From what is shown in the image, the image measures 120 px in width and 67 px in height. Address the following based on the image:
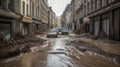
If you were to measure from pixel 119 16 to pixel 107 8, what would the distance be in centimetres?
351

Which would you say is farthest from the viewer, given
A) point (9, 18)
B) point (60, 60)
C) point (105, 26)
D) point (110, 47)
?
point (105, 26)

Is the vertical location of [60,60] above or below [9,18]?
below

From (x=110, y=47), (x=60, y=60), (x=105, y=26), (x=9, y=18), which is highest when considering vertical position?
(x=9, y=18)

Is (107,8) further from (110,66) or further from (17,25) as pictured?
(110,66)

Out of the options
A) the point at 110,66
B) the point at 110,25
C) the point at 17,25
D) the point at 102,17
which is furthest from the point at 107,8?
the point at 110,66

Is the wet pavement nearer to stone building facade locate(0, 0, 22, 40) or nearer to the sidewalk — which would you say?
the sidewalk

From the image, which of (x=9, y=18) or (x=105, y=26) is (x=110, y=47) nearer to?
(x=105, y=26)

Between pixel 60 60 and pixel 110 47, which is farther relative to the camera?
pixel 110 47

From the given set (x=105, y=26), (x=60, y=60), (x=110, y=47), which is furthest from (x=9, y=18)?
(x=105, y=26)

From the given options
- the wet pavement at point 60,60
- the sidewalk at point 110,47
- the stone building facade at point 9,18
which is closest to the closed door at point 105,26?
the sidewalk at point 110,47

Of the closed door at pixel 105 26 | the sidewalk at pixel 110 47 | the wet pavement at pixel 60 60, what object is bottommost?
the wet pavement at pixel 60 60

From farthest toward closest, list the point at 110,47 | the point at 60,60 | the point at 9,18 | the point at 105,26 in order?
the point at 105,26, the point at 9,18, the point at 110,47, the point at 60,60

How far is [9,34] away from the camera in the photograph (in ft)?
72.5

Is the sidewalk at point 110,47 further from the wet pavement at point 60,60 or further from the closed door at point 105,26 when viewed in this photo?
the closed door at point 105,26
